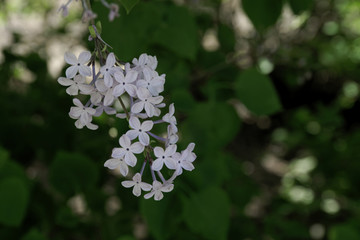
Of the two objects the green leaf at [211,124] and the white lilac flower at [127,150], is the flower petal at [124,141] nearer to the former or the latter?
the white lilac flower at [127,150]

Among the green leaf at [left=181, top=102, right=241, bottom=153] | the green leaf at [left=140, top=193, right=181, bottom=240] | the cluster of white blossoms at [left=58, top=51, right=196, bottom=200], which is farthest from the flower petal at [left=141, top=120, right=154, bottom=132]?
the green leaf at [left=181, top=102, right=241, bottom=153]

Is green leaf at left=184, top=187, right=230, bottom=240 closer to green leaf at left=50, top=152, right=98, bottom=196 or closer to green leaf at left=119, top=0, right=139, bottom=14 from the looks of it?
green leaf at left=50, top=152, right=98, bottom=196

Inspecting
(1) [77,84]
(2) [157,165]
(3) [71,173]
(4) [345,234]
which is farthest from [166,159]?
(4) [345,234]

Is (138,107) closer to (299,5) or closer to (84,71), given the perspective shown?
(84,71)

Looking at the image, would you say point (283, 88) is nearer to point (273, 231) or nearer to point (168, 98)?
point (273, 231)

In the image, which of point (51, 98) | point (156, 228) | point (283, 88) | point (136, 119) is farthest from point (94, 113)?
point (283, 88)

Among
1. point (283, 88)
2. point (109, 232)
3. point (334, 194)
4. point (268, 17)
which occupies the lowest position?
point (109, 232)

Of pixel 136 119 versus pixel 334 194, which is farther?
pixel 334 194

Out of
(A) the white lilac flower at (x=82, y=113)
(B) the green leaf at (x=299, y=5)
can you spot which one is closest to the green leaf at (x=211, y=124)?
(B) the green leaf at (x=299, y=5)
